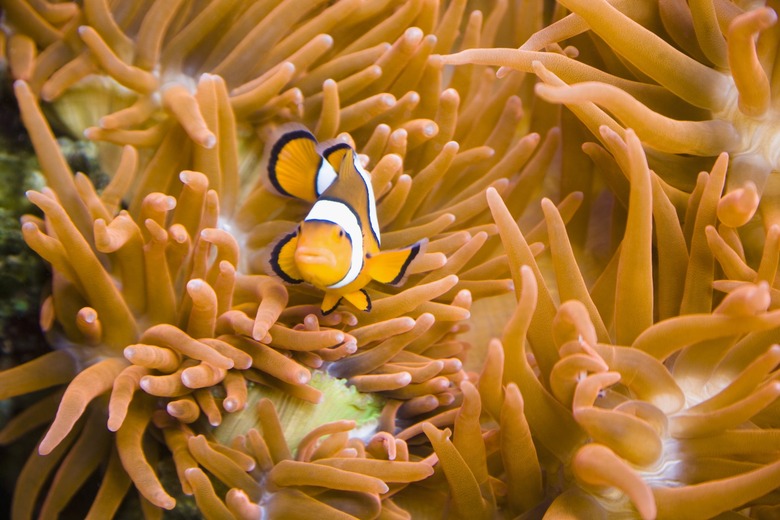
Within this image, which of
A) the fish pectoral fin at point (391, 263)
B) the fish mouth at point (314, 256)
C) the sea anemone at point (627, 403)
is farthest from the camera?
the fish pectoral fin at point (391, 263)

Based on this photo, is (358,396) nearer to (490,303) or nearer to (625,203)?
(490,303)

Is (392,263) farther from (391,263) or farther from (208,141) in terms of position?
(208,141)

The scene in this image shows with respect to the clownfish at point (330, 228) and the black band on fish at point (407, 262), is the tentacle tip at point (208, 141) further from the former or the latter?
the black band on fish at point (407, 262)

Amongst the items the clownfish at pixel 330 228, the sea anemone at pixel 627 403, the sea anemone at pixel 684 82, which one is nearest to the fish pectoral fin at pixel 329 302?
the clownfish at pixel 330 228

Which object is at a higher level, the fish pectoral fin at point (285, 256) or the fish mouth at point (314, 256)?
the fish mouth at point (314, 256)

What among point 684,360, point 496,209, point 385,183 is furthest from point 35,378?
point 684,360

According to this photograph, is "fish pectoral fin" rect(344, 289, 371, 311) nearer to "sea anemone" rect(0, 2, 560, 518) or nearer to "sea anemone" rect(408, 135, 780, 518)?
"sea anemone" rect(0, 2, 560, 518)

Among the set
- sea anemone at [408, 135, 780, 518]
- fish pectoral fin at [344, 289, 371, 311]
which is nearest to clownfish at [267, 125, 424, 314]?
fish pectoral fin at [344, 289, 371, 311]
